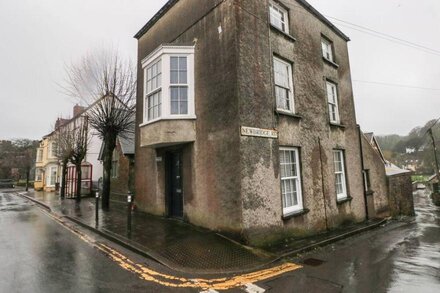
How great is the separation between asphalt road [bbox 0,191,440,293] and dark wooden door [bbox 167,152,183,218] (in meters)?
3.50

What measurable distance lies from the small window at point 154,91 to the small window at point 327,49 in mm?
8283

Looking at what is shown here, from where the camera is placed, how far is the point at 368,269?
588 centimetres

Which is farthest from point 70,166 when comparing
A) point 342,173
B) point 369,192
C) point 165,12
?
point 369,192

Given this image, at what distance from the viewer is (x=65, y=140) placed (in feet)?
66.3

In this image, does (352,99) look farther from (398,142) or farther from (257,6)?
(398,142)

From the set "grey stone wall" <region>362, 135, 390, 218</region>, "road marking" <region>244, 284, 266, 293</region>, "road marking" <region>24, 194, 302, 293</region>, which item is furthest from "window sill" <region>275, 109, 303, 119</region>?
"grey stone wall" <region>362, 135, 390, 218</region>

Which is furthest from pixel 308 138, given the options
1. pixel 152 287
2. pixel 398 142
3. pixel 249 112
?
pixel 398 142

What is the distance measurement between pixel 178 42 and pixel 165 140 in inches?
172

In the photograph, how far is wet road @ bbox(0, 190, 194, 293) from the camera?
4504 millimetres

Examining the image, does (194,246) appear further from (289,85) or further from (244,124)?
(289,85)

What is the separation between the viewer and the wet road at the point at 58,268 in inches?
177

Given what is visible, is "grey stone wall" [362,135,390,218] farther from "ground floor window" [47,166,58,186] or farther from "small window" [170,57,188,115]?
"ground floor window" [47,166,58,186]

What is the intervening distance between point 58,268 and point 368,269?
687 cm

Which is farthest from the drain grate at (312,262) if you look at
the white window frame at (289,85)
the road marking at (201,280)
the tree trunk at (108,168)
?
the tree trunk at (108,168)
